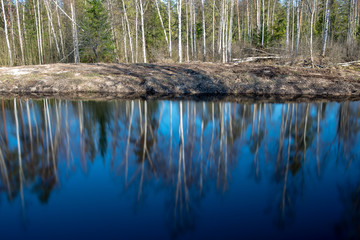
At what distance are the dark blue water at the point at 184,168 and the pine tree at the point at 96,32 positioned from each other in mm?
15277

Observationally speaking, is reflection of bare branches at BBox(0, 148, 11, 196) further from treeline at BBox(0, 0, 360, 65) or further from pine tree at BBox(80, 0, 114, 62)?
pine tree at BBox(80, 0, 114, 62)

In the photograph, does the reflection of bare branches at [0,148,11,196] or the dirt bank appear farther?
the dirt bank

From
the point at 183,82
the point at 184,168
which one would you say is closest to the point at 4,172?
the point at 184,168

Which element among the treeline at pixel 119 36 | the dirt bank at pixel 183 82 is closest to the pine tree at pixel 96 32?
the treeline at pixel 119 36

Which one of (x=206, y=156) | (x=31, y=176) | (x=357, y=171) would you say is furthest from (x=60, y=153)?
(x=357, y=171)

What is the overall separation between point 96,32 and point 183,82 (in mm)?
12480

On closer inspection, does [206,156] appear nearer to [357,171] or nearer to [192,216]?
[192,216]

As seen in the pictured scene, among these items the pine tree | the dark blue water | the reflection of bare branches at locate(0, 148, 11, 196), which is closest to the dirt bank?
the dark blue water

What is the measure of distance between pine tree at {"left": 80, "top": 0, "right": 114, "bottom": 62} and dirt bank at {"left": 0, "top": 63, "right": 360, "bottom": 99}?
8653mm

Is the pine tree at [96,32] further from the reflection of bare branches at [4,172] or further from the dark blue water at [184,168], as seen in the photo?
the reflection of bare branches at [4,172]

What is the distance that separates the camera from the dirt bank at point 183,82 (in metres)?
12.3

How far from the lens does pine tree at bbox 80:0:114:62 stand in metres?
22.0

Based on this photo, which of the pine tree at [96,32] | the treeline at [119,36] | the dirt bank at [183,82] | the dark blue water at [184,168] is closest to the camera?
the dark blue water at [184,168]

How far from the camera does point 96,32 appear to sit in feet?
73.6
